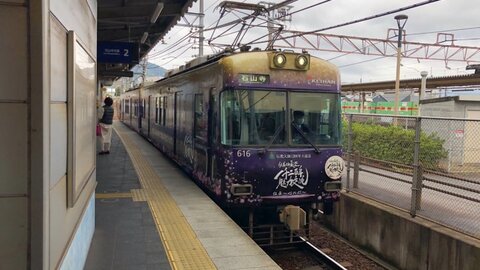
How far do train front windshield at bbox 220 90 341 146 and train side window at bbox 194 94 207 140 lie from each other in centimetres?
110

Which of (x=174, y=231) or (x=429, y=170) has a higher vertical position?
(x=429, y=170)

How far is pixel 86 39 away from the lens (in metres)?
4.36

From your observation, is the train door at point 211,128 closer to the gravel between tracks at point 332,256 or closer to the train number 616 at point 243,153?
the train number 616 at point 243,153

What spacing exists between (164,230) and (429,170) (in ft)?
15.8

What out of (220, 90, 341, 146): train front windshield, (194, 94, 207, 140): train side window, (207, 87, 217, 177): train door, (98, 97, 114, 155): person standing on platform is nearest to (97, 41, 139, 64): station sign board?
(98, 97, 114, 155): person standing on platform

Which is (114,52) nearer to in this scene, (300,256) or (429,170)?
(300,256)

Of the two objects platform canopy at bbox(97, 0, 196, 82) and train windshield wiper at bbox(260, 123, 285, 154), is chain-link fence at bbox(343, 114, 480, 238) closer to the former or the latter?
train windshield wiper at bbox(260, 123, 285, 154)

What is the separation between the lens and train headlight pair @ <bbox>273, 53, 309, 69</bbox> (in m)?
6.89

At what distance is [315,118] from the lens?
710 cm

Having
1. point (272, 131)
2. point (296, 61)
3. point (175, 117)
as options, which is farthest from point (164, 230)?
point (175, 117)

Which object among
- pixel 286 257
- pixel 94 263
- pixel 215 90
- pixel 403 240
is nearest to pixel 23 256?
pixel 94 263

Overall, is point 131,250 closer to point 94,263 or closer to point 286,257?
point 94,263

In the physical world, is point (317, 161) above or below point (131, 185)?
above

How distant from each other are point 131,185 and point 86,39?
4.91 meters
